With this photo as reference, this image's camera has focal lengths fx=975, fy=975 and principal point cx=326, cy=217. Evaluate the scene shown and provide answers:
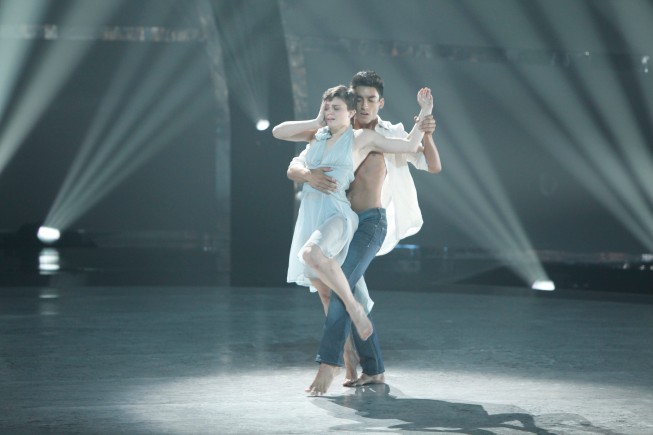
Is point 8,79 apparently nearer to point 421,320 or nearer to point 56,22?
point 56,22

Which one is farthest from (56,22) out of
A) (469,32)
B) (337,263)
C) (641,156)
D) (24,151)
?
(337,263)

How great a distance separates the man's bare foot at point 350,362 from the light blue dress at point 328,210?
390mm

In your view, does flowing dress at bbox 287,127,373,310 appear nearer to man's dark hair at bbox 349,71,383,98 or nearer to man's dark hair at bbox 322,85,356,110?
man's dark hair at bbox 322,85,356,110

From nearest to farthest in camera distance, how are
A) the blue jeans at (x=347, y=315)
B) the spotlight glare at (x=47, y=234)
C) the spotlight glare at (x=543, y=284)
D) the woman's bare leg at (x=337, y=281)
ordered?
the woman's bare leg at (x=337, y=281), the blue jeans at (x=347, y=315), the spotlight glare at (x=543, y=284), the spotlight glare at (x=47, y=234)

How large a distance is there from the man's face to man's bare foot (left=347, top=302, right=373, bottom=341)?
0.88 metres

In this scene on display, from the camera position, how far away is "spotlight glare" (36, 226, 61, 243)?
16.8 m

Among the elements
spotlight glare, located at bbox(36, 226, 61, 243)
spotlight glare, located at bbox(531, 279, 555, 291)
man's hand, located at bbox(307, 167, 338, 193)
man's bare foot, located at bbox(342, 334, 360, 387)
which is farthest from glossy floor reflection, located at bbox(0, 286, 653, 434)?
spotlight glare, located at bbox(36, 226, 61, 243)

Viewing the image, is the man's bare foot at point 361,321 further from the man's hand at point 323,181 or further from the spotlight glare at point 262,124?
the spotlight glare at point 262,124

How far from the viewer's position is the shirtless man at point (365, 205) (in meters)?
4.32

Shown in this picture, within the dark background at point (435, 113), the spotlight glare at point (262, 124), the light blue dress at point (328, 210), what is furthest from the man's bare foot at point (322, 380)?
the spotlight glare at point (262, 124)

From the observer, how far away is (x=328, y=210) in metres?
4.37

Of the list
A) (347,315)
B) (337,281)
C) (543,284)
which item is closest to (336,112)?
(337,281)

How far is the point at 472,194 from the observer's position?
15539 mm

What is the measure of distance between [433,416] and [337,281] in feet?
2.53
